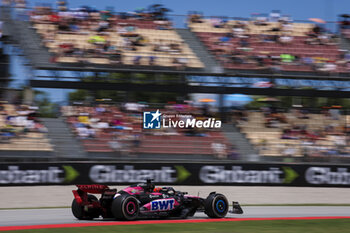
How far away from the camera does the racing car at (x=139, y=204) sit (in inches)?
444

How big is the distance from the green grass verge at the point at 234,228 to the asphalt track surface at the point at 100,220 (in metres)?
1.47

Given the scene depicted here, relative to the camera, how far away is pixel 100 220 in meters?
11.8

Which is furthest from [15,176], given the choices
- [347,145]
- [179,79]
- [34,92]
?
[347,145]

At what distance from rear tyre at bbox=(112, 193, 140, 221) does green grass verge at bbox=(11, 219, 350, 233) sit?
0.58 metres

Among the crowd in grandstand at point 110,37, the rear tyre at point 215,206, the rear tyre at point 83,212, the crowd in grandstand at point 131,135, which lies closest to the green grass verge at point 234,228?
the rear tyre at point 215,206

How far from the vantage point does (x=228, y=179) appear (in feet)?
60.2

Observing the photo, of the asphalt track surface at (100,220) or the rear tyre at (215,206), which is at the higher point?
the rear tyre at (215,206)

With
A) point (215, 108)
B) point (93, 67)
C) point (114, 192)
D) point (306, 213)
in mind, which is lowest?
point (306, 213)

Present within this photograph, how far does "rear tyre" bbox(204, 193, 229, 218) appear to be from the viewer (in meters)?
12.4

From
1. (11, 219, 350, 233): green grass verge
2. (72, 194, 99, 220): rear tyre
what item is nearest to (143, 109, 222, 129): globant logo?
(72, 194, 99, 220): rear tyre

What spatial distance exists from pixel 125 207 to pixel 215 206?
2400 millimetres

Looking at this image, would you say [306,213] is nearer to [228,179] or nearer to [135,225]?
[228,179]

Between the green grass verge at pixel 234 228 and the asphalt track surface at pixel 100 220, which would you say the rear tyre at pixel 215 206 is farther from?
the green grass verge at pixel 234 228

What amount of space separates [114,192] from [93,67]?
10.5 meters
